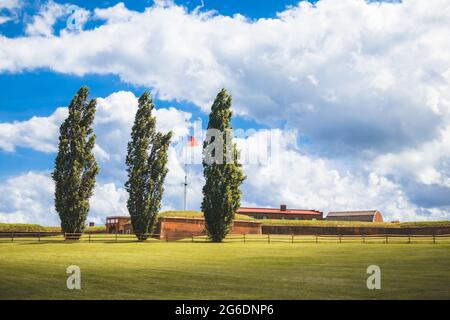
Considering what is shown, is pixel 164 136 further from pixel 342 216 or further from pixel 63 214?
pixel 342 216

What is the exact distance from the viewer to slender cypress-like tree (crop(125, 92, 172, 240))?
176 feet

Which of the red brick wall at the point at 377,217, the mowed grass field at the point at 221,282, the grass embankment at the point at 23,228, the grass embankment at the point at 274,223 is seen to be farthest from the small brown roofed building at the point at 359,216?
the mowed grass field at the point at 221,282

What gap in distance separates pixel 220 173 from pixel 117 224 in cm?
2868

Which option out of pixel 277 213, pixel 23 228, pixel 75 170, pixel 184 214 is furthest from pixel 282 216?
pixel 75 170

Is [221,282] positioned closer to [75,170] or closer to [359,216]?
[75,170]

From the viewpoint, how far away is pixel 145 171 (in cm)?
5450

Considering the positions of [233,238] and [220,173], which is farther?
[233,238]

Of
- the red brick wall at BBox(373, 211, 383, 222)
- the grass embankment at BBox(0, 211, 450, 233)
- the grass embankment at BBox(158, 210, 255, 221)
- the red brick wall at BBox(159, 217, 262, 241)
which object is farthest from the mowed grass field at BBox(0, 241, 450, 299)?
the red brick wall at BBox(373, 211, 383, 222)

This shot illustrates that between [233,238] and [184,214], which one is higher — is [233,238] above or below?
below

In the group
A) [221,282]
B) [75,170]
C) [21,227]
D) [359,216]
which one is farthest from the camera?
[359,216]

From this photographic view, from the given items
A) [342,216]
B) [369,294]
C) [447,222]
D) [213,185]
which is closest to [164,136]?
[213,185]

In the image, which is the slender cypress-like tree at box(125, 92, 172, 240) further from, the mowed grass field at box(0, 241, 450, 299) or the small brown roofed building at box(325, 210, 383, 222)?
the small brown roofed building at box(325, 210, 383, 222)

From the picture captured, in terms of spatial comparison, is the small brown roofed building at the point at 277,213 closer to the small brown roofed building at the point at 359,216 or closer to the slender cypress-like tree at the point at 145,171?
the small brown roofed building at the point at 359,216

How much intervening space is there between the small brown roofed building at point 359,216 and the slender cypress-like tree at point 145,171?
65.7m
